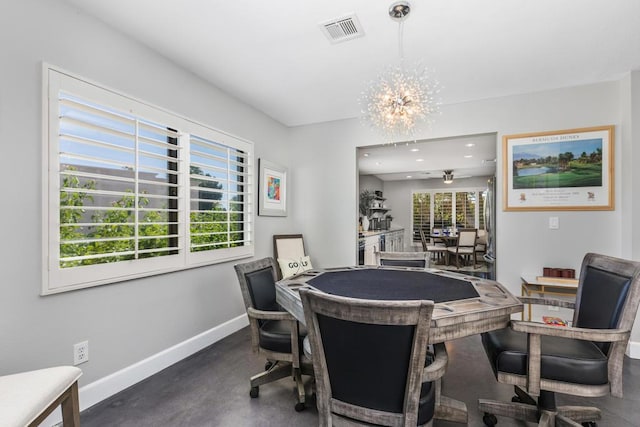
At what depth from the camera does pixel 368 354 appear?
111cm

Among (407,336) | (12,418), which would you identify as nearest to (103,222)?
(12,418)

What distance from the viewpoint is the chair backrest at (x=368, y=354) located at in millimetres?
1038

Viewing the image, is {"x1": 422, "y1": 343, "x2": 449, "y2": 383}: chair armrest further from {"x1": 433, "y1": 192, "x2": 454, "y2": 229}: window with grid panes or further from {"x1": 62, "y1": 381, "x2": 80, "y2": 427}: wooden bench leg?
{"x1": 433, "y1": 192, "x2": 454, "y2": 229}: window with grid panes

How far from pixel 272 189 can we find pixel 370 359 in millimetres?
3102

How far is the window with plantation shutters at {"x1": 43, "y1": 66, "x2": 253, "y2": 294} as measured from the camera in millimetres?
Answer: 1854

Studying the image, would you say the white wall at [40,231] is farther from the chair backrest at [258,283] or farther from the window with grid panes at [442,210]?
the window with grid panes at [442,210]

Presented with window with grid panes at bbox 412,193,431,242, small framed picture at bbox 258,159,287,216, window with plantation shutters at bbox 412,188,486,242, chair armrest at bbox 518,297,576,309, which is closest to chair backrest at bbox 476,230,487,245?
window with plantation shutters at bbox 412,188,486,242

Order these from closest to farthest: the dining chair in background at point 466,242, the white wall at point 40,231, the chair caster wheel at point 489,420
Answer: the white wall at point 40,231
the chair caster wheel at point 489,420
the dining chair in background at point 466,242

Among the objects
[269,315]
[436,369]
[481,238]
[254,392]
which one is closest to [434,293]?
[436,369]

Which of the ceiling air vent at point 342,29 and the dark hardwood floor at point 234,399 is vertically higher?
the ceiling air vent at point 342,29

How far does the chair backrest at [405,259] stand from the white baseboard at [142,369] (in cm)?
178

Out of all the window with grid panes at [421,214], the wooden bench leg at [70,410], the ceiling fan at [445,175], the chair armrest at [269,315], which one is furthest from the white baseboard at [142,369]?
the window with grid panes at [421,214]

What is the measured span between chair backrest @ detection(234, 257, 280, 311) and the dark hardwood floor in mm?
621

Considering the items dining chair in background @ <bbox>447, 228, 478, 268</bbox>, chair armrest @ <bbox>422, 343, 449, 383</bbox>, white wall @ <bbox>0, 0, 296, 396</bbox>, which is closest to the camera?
chair armrest @ <bbox>422, 343, 449, 383</bbox>
